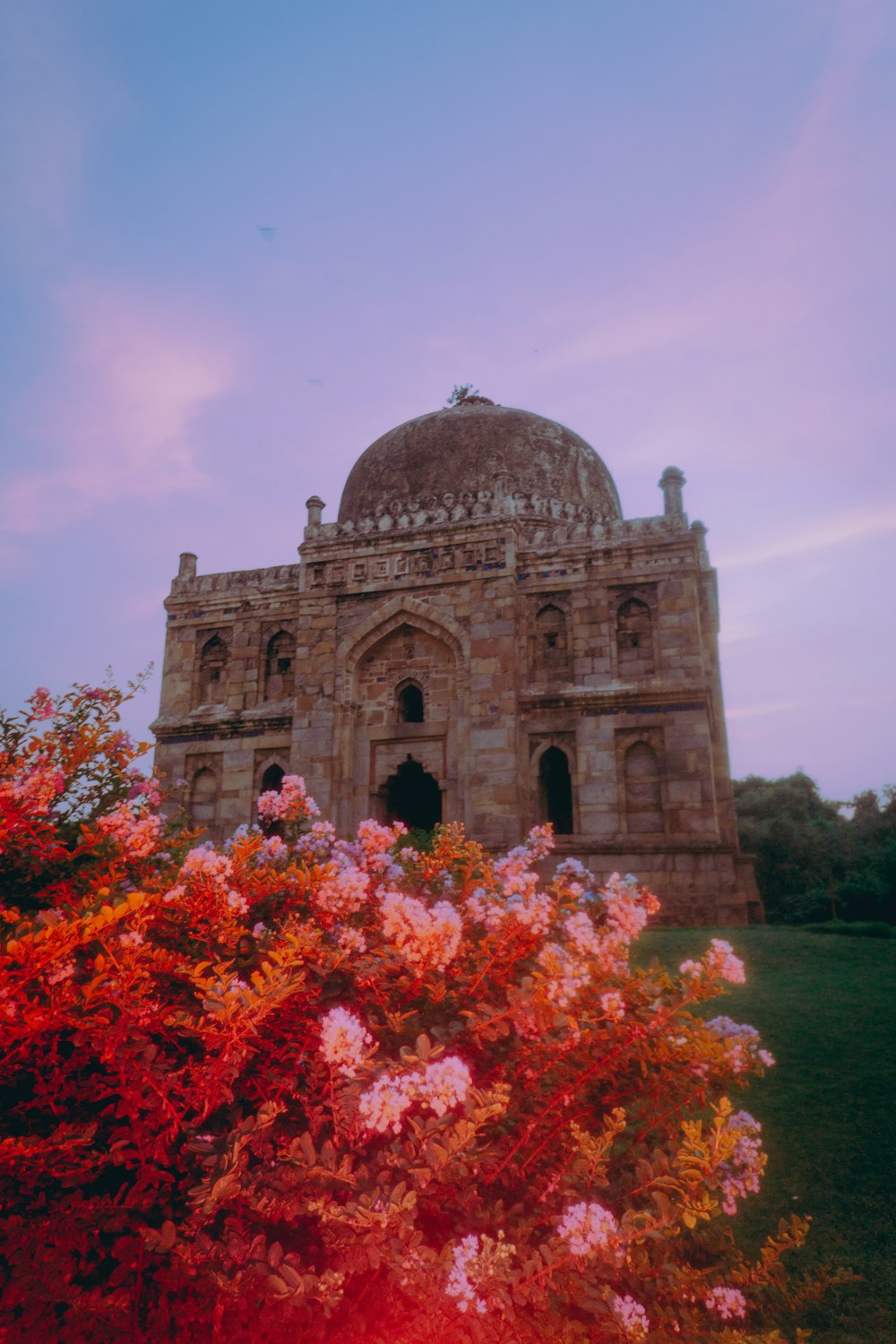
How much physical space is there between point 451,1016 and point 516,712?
11316mm

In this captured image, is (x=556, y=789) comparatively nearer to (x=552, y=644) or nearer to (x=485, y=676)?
(x=485, y=676)

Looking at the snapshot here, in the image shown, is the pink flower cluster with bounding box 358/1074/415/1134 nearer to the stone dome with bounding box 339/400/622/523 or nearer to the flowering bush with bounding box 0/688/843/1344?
the flowering bush with bounding box 0/688/843/1344

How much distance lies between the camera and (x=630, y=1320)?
2.51 m

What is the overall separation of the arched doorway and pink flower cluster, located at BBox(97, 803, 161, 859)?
40.4 feet

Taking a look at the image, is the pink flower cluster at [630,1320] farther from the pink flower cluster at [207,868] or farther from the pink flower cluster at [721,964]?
the pink flower cluster at [207,868]

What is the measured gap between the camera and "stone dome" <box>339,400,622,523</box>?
17.4 metres

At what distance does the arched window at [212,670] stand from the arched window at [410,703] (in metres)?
3.75

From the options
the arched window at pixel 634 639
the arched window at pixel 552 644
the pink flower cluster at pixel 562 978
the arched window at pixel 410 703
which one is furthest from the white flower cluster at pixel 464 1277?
the arched window at pixel 410 703

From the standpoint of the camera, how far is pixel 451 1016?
325cm

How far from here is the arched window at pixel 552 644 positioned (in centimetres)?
1498

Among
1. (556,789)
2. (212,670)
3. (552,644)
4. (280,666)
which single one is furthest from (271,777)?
(552,644)

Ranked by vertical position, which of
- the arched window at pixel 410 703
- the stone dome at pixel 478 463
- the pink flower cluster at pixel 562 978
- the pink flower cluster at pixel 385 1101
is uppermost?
the stone dome at pixel 478 463

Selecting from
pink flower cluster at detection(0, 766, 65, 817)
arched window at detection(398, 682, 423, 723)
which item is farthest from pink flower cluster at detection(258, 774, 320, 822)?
arched window at detection(398, 682, 423, 723)

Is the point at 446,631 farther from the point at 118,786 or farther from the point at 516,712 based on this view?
the point at 118,786
